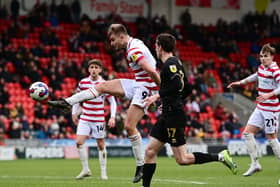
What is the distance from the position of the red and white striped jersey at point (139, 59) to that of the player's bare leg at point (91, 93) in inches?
15.4

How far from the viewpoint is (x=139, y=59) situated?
1141cm

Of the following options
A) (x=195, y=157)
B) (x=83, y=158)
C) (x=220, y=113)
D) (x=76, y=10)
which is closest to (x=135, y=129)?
(x=195, y=157)

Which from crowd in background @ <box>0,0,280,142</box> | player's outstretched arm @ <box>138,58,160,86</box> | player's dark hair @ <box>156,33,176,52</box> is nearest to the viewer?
player's dark hair @ <box>156,33,176,52</box>

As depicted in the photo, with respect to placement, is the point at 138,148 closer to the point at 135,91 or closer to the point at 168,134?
the point at 135,91

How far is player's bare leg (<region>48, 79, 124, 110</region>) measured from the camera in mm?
11461

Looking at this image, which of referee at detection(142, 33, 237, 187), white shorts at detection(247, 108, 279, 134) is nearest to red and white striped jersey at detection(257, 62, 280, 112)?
white shorts at detection(247, 108, 279, 134)

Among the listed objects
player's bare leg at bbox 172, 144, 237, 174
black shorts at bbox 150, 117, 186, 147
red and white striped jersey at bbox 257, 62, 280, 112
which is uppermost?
red and white striped jersey at bbox 257, 62, 280, 112

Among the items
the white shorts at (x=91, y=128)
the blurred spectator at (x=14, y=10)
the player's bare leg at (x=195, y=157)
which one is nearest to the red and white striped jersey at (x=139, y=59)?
the player's bare leg at (x=195, y=157)

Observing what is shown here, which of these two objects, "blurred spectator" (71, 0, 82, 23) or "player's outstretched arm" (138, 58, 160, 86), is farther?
"blurred spectator" (71, 0, 82, 23)

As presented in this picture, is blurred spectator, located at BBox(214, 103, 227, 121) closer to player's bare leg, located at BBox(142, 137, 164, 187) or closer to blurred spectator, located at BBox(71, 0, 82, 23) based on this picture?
blurred spectator, located at BBox(71, 0, 82, 23)

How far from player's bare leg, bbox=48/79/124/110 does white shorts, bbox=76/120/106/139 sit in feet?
10.2

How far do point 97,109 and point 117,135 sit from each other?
13.2 metres

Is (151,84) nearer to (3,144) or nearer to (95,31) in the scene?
(3,144)

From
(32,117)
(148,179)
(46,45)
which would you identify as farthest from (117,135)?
(148,179)
